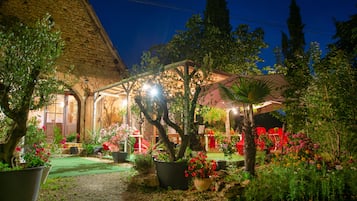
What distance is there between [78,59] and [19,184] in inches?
351

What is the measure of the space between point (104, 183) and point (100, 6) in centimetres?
2900

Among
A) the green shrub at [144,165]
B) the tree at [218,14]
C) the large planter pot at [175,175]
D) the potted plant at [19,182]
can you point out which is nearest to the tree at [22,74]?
the potted plant at [19,182]

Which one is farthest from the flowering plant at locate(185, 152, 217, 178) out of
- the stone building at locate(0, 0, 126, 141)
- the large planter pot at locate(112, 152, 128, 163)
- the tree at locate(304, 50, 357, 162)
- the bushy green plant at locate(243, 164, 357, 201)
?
the stone building at locate(0, 0, 126, 141)

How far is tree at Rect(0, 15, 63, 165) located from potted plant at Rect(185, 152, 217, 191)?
2.52 meters

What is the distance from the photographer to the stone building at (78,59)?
10953 mm

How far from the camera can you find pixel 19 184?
325 cm

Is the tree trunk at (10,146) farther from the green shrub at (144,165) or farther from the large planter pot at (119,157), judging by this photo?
the large planter pot at (119,157)

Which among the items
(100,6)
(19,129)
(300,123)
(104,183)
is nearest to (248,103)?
(300,123)

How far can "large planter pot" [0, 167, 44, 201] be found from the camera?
316 centimetres

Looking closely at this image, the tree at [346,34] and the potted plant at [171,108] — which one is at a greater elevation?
the tree at [346,34]

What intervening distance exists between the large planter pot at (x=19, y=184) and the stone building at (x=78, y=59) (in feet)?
25.7

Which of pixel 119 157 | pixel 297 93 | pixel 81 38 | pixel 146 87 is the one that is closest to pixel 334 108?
pixel 297 93

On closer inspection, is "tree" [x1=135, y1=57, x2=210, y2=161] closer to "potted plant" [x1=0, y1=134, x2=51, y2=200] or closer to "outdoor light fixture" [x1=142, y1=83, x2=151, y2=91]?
"outdoor light fixture" [x1=142, y1=83, x2=151, y2=91]

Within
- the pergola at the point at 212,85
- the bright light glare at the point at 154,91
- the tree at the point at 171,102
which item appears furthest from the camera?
the pergola at the point at 212,85
